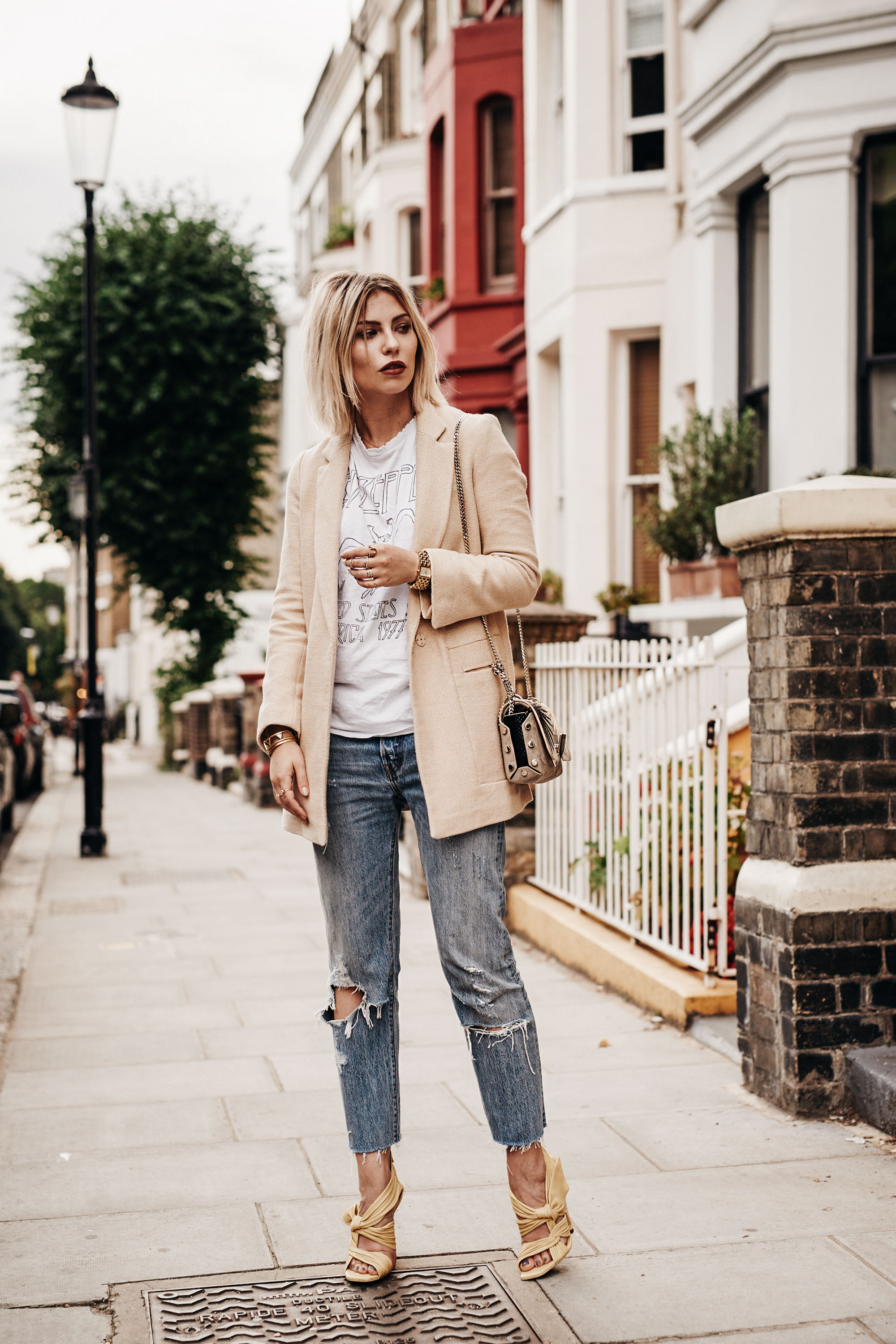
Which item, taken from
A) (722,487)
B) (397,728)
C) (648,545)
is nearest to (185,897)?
(722,487)

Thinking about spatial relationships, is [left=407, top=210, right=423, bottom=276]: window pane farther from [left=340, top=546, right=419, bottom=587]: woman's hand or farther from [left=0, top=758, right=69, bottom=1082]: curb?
[left=340, top=546, right=419, bottom=587]: woman's hand

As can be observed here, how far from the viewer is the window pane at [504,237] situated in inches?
666

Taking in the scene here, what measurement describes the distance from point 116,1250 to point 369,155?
971 inches

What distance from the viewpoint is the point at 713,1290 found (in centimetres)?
308

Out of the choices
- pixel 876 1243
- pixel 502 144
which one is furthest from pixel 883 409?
pixel 502 144

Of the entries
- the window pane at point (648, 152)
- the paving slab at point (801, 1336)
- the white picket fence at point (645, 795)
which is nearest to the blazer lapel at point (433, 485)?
the paving slab at point (801, 1336)

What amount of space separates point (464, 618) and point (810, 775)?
5.10 feet

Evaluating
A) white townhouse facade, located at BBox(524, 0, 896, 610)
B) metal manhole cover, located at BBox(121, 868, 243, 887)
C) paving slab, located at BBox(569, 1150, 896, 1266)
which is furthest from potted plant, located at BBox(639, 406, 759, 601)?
paving slab, located at BBox(569, 1150, 896, 1266)

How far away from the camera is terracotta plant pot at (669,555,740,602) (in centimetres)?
1006

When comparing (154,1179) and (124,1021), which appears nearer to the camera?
(154,1179)

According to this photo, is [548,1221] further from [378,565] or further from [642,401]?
[642,401]

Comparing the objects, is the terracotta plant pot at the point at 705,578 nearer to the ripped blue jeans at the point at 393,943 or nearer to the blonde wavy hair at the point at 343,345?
the blonde wavy hair at the point at 343,345

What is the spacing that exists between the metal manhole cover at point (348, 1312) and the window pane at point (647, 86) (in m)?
12.1

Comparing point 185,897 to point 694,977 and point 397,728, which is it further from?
point 397,728
